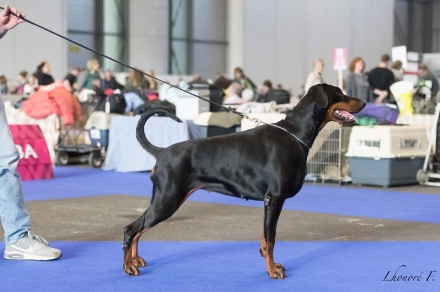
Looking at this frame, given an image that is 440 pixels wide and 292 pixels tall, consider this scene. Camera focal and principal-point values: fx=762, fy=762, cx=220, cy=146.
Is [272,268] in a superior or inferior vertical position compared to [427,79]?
inferior

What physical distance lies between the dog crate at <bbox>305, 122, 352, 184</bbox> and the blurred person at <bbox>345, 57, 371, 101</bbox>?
197cm

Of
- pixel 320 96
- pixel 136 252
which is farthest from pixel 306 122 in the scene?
pixel 136 252

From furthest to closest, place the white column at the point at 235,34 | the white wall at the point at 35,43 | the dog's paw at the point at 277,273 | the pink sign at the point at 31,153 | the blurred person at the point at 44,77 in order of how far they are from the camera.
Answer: the white column at the point at 235,34 → the white wall at the point at 35,43 → the blurred person at the point at 44,77 → the pink sign at the point at 31,153 → the dog's paw at the point at 277,273

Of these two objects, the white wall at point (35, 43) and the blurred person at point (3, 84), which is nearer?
the blurred person at point (3, 84)

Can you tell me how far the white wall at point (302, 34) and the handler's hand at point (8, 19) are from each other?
1722 centimetres

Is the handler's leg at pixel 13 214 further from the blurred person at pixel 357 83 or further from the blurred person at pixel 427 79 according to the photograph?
the blurred person at pixel 427 79

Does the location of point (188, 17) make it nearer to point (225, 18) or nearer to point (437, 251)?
point (225, 18)

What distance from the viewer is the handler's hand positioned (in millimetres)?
4004

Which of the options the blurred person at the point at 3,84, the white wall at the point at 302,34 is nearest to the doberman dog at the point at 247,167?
the blurred person at the point at 3,84

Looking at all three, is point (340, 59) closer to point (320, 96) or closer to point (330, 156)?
point (330, 156)

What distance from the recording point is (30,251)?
412 cm

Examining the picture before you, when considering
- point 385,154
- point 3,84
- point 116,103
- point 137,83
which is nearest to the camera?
point 385,154

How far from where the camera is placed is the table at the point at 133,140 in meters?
9.33

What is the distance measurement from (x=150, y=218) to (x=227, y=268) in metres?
0.50
